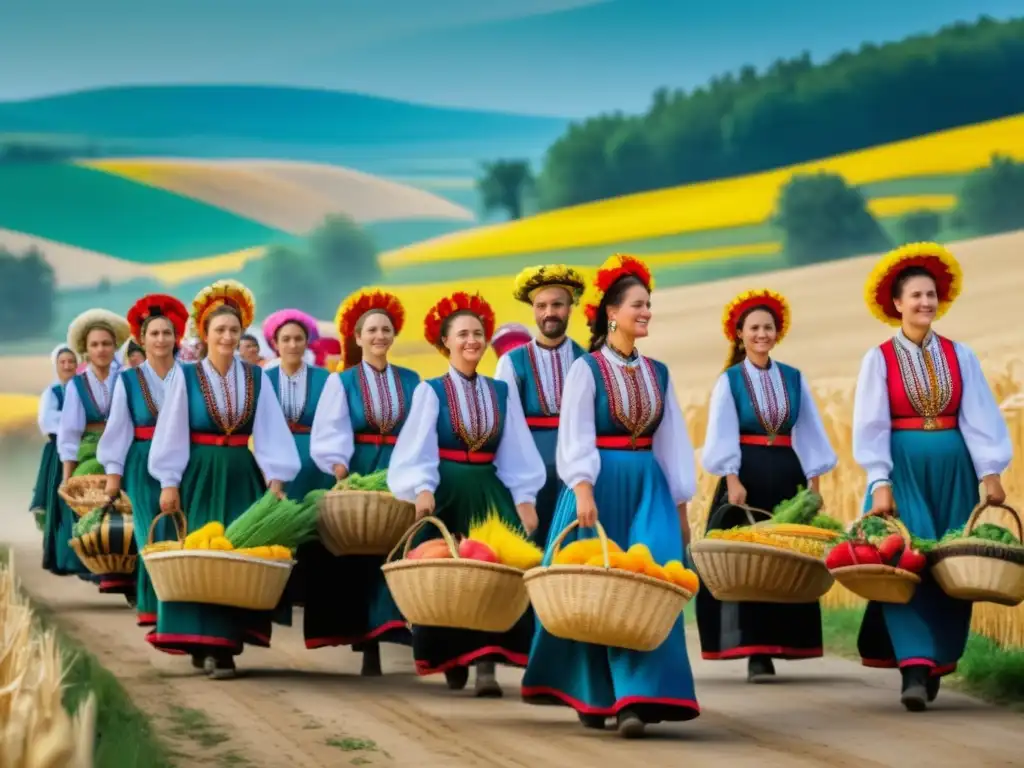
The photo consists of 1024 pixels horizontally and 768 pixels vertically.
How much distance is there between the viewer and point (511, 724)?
850 cm

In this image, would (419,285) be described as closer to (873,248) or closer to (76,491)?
(873,248)

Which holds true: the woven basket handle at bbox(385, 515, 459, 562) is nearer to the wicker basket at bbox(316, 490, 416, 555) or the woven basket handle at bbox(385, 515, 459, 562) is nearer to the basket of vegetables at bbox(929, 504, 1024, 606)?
the wicker basket at bbox(316, 490, 416, 555)

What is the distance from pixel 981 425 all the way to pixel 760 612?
5.34 ft

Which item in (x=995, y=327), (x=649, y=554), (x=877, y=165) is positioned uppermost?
(x=877, y=165)

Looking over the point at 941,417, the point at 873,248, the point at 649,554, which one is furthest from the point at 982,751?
the point at 873,248

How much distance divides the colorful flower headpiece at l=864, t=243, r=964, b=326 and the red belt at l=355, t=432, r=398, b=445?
270 centimetres

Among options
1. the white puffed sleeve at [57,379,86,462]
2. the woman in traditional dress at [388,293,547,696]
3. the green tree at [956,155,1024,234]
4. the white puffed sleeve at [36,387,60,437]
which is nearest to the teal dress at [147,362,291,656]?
the woman in traditional dress at [388,293,547,696]

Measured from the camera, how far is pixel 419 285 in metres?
41.3

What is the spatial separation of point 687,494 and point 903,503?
120cm

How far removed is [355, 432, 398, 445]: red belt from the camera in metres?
11.2

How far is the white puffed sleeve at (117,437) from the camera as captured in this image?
1130 centimetres

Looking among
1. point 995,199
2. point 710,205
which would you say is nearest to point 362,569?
point 995,199

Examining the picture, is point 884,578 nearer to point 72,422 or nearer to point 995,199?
point 72,422

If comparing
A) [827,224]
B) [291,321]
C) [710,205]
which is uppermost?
[710,205]
